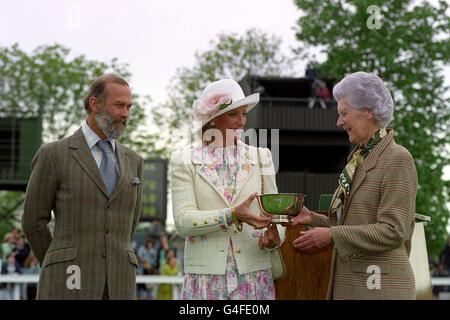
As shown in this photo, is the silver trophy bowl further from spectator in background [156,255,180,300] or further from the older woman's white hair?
spectator in background [156,255,180,300]

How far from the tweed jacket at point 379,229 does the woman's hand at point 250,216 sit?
1.05 ft

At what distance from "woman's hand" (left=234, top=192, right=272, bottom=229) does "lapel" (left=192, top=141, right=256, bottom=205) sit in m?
0.24

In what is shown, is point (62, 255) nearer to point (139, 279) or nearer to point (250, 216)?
point (250, 216)

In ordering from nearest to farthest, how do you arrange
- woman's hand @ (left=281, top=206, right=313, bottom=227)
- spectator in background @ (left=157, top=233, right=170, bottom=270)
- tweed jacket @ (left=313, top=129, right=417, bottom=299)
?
tweed jacket @ (left=313, top=129, right=417, bottom=299) → woman's hand @ (left=281, top=206, right=313, bottom=227) → spectator in background @ (left=157, top=233, right=170, bottom=270)

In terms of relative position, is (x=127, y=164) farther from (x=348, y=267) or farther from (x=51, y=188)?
(x=348, y=267)

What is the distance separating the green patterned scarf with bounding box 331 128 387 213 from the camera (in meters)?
3.40

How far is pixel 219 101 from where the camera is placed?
3699mm

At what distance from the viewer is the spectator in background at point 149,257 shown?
15.8m

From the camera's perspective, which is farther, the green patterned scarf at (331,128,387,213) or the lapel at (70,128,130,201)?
the lapel at (70,128,130,201)

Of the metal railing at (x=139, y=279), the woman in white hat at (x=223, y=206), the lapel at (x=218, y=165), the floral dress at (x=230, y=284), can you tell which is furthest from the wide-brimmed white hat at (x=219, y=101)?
the metal railing at (x=139, y=279)

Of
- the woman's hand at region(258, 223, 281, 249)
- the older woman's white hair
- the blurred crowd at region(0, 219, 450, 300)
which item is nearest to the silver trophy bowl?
the woman's hand at region(258, 223, 281, 249)

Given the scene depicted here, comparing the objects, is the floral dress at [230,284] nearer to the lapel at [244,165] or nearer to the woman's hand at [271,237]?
the lapel at [244,165]

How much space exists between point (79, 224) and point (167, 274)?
10765mm

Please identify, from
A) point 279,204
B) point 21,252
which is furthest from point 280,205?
point 21,252
